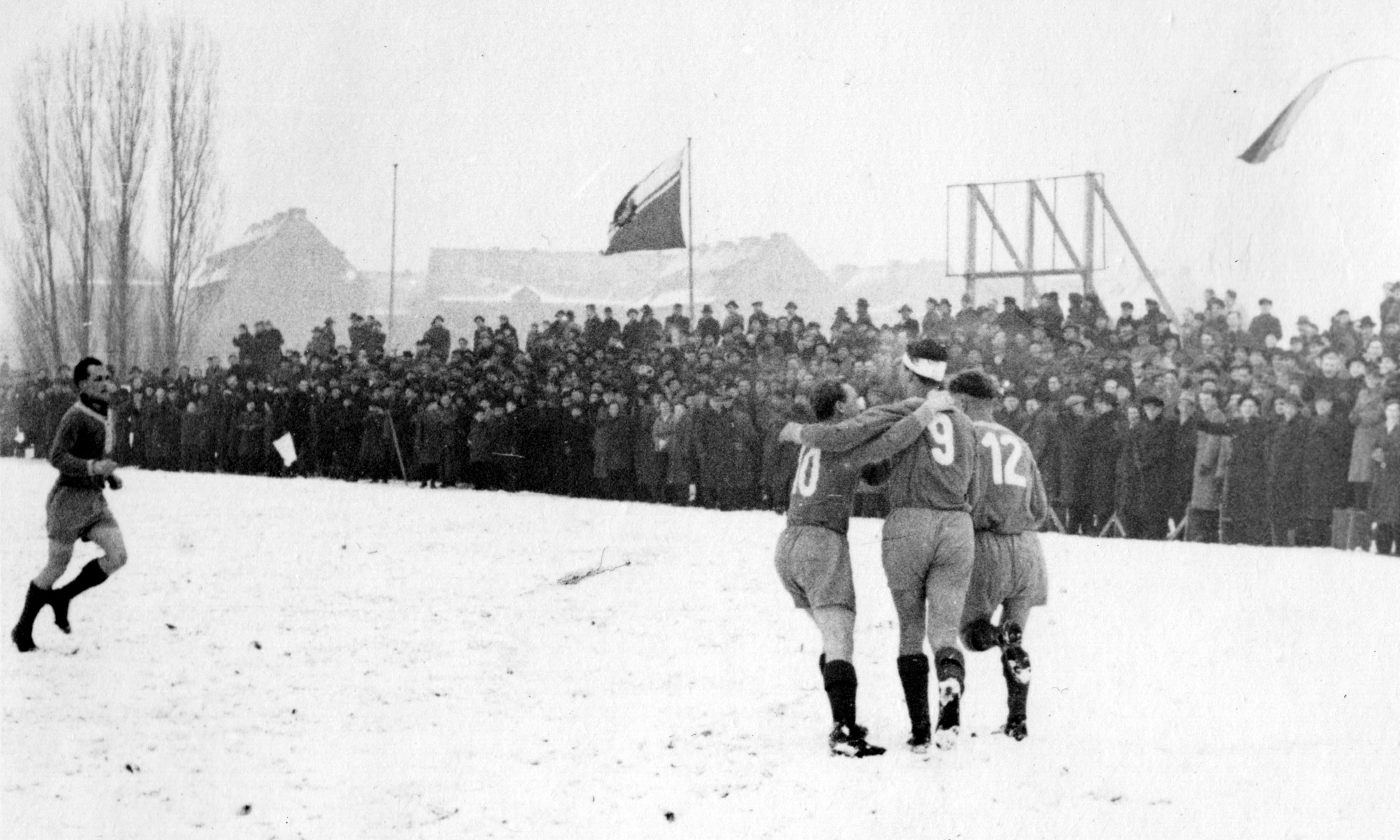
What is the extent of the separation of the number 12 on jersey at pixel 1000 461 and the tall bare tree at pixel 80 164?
280 inches

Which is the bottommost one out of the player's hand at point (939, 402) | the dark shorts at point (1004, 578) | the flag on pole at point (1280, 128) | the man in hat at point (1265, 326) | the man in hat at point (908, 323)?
the dark shorts at point (1004, 578)

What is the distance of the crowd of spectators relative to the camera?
12391 millimetres

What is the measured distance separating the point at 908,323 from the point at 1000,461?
10.7 meters

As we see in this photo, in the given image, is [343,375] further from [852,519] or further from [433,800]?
[433,800]

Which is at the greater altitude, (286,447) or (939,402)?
(939,402)

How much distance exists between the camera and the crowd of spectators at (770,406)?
12391 millimetres

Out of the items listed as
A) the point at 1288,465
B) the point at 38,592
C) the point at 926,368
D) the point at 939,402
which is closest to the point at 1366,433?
the point at 1288,465

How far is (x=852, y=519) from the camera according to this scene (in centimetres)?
1417

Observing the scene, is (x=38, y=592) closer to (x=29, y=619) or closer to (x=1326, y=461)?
(x=29, y=619)

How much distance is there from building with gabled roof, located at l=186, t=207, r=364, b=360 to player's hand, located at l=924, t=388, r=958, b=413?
1161cm

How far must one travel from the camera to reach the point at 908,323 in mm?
16469

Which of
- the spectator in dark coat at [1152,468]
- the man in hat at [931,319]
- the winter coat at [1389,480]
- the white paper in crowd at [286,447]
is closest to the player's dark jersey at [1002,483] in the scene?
the winter coat at [1389,480]

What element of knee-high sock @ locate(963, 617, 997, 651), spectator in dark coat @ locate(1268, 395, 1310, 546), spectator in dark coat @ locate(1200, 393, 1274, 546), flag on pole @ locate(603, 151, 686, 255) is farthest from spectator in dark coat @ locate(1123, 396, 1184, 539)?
knee-high sock @ locate(963, 617, 997, 651)

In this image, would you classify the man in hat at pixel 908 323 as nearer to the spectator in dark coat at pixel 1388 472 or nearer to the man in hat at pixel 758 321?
the man in hat at pixel 758 321
